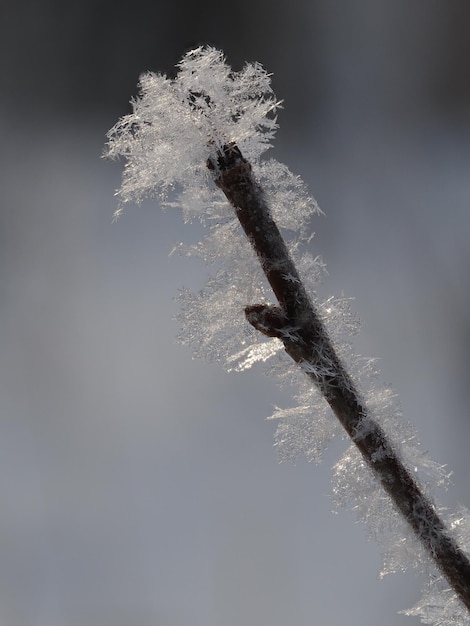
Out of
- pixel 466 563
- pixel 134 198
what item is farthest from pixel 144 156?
pixel 466 563

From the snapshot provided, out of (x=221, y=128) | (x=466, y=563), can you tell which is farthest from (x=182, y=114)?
(x=466, y=563)

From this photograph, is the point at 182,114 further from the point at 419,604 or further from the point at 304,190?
the point at 419,604

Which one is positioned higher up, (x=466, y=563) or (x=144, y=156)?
(x=144, y=156)
